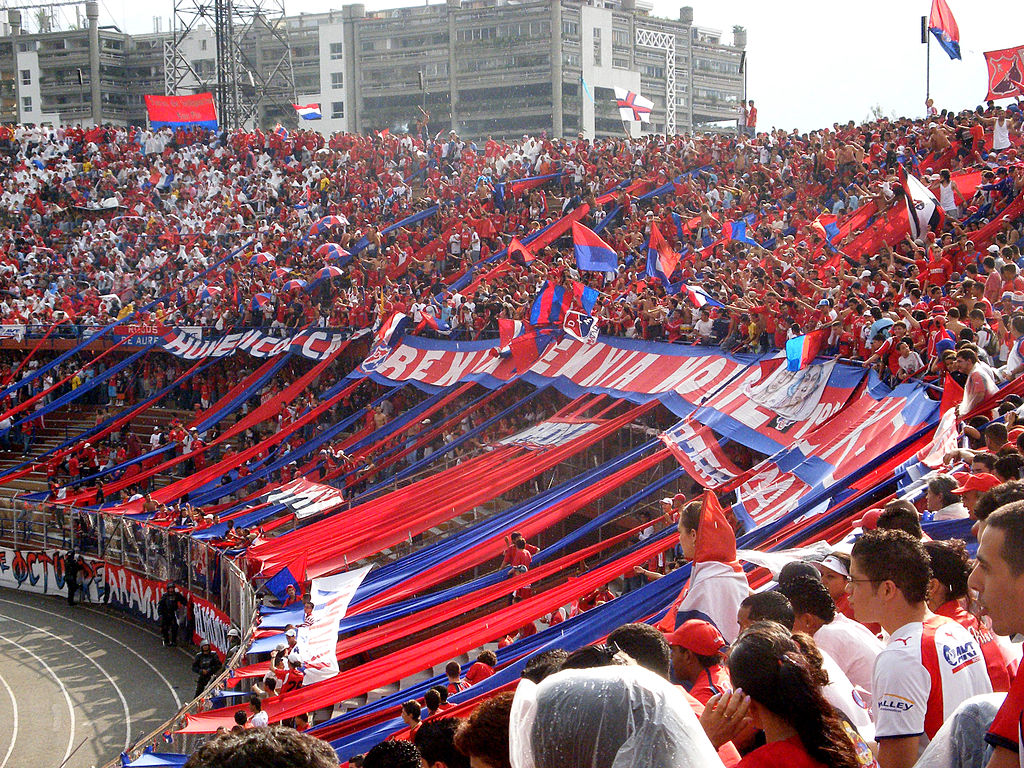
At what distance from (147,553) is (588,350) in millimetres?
7923

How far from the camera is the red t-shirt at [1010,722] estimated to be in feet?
7.82

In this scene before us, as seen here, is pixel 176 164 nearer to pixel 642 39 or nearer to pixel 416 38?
pixel 416 38

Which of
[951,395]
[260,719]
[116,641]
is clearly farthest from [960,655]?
[116,641]

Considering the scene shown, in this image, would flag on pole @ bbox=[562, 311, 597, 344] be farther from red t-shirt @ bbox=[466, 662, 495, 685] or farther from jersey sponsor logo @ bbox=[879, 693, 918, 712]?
jersey sponsor logo @ bbox=[879, 693, 918, 712]

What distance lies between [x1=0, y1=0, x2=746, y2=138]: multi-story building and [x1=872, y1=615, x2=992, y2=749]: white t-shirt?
193 feet

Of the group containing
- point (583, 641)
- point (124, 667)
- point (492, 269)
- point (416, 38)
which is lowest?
point (124, 667)

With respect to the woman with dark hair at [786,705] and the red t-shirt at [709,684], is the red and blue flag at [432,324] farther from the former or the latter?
the woman with dark hair at [786,705]

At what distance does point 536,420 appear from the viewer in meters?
17.6

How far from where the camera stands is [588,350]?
17547mm

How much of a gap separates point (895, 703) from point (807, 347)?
1005cm

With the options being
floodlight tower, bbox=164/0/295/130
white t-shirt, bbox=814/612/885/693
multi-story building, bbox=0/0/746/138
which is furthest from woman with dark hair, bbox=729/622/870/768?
multi-story building, bbox=0/0/746/138

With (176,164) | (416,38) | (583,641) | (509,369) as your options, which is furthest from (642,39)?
(583,641)

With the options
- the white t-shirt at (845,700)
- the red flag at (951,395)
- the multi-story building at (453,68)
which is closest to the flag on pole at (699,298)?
the red flag at (951,395)

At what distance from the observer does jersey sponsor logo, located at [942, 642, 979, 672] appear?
3322 mm
